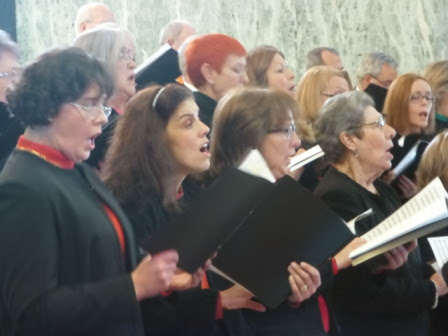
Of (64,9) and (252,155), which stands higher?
(252,155)

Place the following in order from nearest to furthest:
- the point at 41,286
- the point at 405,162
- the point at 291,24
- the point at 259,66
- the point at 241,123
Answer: the point at 41,286 → the point at 241,123 → the point at 405,162 → the point at 259,66 → the point at 291,24

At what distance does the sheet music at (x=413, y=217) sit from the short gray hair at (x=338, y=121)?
719 millimetres

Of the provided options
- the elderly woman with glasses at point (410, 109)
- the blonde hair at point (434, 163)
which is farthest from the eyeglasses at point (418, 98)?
the blonde hair at point (434, 163)

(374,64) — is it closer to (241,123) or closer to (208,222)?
(241,123)

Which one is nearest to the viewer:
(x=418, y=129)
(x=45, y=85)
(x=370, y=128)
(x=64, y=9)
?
(x=45, y=85)

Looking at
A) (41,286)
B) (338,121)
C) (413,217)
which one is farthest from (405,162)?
(41,286)

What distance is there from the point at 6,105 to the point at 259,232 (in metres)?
1.31

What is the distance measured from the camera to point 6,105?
341cm

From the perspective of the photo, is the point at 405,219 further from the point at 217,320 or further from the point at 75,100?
the point at 75,100

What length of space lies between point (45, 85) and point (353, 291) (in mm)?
1568

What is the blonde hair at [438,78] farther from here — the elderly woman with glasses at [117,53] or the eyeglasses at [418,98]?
the elderly woman with glasses at [117,53]

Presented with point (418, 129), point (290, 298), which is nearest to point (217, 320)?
point (290, 298)

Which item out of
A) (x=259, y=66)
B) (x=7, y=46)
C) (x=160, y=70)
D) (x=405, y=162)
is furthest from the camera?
(x=259, y=66)

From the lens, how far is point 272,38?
709cm
